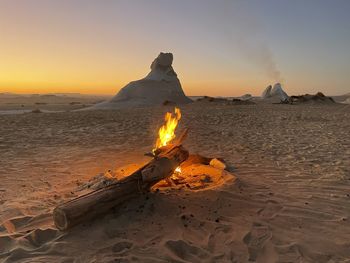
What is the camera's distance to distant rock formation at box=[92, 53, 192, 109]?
41.8 m

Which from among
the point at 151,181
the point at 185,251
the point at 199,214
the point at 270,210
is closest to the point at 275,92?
the point at 270,210

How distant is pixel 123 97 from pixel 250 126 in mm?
29279

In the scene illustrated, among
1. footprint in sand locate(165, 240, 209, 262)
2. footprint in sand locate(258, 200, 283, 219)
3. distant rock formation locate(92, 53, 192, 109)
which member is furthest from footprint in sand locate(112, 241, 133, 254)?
distant rock formation locate(92, 53, 192, 109)

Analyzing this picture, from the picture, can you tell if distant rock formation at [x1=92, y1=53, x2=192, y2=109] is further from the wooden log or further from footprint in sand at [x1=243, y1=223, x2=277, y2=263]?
footprint in sand at [x1=243, y1=223, x2=277, y2=263]

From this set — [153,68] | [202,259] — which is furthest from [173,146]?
[153,68]

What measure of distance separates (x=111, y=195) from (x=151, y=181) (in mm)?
812

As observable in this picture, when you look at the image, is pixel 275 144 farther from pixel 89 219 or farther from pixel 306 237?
pixel 89 219

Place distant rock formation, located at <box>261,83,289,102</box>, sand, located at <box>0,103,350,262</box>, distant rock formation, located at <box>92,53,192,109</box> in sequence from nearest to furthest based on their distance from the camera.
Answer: sand, located at <box>0,103,350,262</box> < distant rock formation, located at <box>92,53,192,109</box> < distant rock formation, located at <box>261,83,289,102</box>

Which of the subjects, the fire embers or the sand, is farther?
the fire embers

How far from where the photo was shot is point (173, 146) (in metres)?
6.92

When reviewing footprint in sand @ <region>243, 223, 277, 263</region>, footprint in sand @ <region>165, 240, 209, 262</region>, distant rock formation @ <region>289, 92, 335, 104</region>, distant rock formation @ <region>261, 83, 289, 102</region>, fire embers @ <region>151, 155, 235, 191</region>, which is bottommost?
footprint in sand @ <region>165, 240, 209, 262</region>

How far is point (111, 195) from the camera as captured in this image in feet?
17.0

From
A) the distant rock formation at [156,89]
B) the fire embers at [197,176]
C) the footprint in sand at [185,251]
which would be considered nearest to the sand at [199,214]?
the footprint in sand at [185,251]

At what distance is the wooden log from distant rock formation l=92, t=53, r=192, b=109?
33877mm
